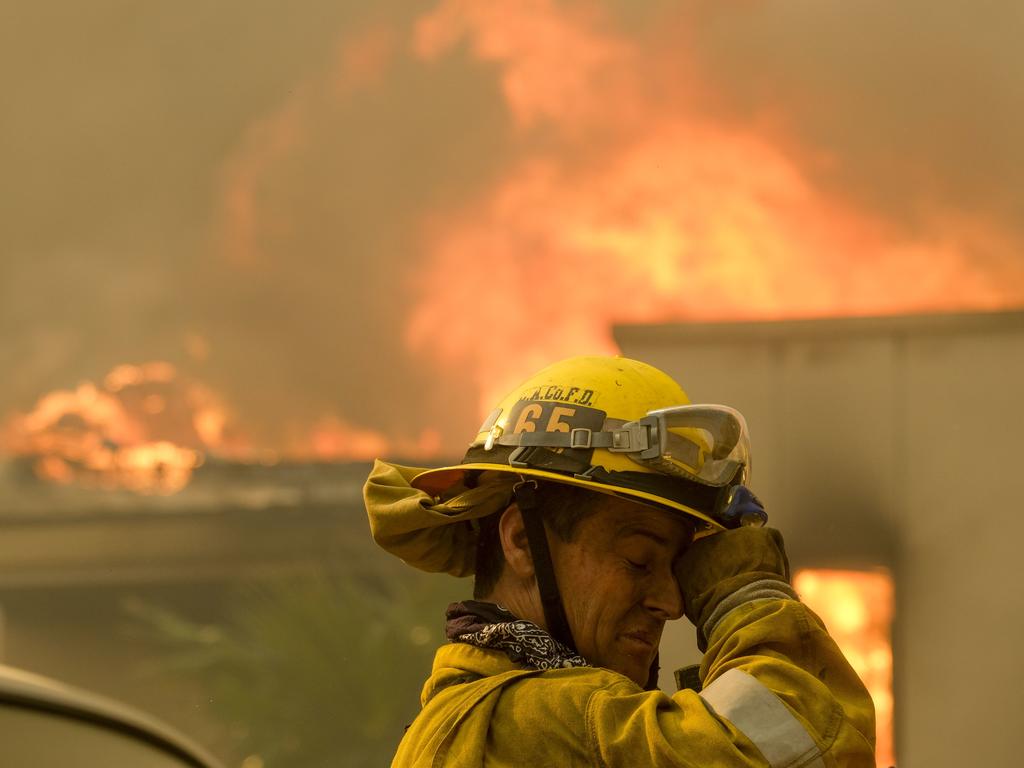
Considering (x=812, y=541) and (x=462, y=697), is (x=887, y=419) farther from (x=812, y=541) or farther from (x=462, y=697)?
(x=462, y=697)

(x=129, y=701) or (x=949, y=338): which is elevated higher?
(x=129, y=701)

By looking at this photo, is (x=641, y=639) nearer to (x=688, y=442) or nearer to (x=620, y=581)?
(x=620, y=581)

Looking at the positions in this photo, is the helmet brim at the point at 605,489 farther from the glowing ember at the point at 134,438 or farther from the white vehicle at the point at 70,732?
the glowing ember at the point at 134,438

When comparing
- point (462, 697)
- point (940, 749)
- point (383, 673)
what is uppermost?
point (383, 673)

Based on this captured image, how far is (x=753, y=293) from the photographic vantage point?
31.2 feet

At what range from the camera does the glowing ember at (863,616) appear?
6227 millimetres

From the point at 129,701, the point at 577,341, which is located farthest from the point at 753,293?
the point at 129,701

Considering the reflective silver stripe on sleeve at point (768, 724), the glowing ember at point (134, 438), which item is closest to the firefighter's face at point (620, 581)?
the reflective silver stripe on sleeve at point (768, 724)

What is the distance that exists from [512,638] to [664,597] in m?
0.30

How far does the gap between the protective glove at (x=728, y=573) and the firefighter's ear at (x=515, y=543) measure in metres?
0.28

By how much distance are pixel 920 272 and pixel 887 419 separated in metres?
3.05

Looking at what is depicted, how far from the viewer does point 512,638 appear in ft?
7.24

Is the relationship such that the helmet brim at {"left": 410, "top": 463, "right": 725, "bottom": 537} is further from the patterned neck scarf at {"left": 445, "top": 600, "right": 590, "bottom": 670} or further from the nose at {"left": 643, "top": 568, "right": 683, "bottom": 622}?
the patterned neck scarf at {"left": 445, "top": 600, "right": 590, "bottom": 670}

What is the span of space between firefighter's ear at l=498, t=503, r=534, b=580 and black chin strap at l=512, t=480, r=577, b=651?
0.9 inches
